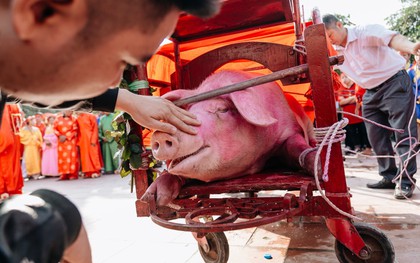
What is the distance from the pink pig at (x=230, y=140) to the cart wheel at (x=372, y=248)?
0.41 meters

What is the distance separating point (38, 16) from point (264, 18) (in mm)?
2271

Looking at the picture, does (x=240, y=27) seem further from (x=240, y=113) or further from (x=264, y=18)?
(x=240, y=113)

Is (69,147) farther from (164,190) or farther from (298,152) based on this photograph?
(298,152)

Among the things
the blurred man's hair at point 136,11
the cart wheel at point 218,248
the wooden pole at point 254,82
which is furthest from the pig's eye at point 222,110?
the blurred man's hair at point 136,11

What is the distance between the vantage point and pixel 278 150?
6.90 ft

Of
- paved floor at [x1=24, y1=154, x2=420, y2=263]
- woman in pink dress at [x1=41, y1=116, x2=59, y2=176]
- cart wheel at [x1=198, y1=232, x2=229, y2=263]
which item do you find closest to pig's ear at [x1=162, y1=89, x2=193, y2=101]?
cart wheel at [x1=198, y1=232, x2=229, y2=263]

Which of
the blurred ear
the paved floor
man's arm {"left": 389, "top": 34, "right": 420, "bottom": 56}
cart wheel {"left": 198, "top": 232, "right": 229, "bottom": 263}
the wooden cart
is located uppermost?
man's arm {"left": 389, "top": 34, "right": 420, "bottom": 56}

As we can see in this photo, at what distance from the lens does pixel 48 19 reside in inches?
21.9

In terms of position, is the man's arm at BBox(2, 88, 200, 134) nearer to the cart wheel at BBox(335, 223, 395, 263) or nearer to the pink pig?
the pink pig

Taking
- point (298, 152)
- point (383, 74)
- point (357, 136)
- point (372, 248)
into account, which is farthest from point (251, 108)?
point (357, 136)

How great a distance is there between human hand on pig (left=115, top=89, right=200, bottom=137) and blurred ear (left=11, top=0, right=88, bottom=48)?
3.23ft

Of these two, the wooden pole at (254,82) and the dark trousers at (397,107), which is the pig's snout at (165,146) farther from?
the dark trousers at (397,107)

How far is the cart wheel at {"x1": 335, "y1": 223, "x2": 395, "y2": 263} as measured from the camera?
1727 mm

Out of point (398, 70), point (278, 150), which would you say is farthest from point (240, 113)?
point (398, 70)
